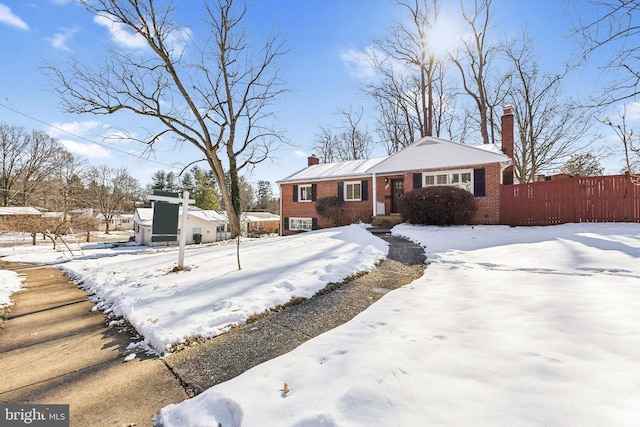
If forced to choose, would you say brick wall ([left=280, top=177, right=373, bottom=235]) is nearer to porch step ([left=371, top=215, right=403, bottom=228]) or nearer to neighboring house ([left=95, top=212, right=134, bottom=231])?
porch step ([left=371, top=215, right=403, bottom=228])

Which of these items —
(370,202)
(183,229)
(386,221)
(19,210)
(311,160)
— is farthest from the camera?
(19,210)

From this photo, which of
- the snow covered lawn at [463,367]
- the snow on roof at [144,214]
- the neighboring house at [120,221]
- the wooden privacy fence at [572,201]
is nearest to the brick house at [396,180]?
the wooden privacy fence at [572,201]

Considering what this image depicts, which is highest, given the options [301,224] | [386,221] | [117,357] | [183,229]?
[183,229]

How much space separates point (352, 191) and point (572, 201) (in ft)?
31.8

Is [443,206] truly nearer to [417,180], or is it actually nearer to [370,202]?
[417,180]

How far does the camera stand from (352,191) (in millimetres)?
16344

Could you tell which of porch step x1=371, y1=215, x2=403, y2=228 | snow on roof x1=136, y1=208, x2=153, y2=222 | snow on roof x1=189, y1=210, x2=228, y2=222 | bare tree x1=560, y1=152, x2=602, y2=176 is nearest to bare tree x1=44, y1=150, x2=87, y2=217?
snow on roof x1=136, y1=208, x2=153, y2=222

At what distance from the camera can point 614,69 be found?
584 centimetres

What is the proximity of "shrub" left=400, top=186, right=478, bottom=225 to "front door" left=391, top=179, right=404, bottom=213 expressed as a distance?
324 cm

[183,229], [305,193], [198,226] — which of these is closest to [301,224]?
[305,193]

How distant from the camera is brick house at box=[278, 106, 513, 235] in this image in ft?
38.7

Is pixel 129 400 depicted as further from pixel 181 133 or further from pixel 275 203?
pixel 275 203

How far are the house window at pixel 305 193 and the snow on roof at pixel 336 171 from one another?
1.97 feet

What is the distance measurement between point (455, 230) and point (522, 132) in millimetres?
16162
